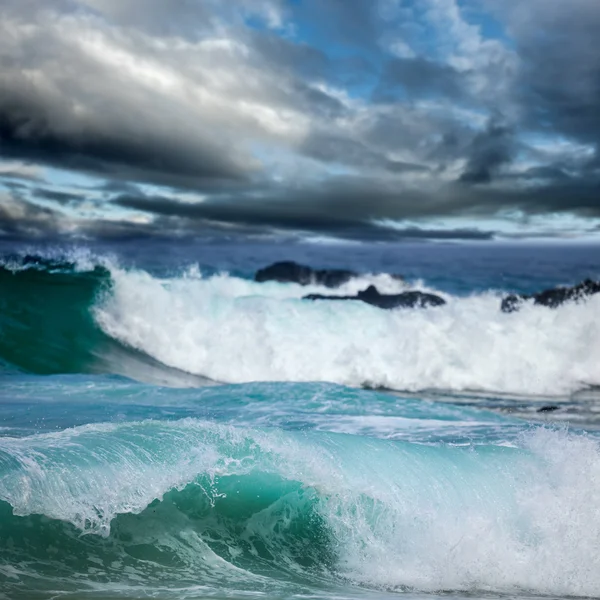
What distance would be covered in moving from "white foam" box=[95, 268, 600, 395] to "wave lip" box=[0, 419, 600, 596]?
28.0 ft

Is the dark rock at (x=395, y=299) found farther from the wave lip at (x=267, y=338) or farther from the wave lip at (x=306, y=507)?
the wave lip at (x=306, y=507)

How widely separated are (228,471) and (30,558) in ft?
5.24

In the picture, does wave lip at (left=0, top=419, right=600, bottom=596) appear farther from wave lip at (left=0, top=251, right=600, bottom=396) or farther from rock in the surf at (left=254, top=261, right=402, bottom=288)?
rock in the surf at (left=254, top=261, right=402, bottom=288)

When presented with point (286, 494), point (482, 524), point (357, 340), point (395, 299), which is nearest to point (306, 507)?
point (286, 494)

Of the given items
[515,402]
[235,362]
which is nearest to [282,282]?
[235,362]

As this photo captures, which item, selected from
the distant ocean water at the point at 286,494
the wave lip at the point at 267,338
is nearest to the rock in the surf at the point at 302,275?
the wave lip at the point at 267,338

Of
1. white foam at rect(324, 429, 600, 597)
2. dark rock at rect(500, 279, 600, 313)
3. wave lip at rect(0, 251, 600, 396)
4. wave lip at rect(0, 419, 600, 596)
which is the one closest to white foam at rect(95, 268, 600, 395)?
wave lip at rect(0, 251, 600, 396)

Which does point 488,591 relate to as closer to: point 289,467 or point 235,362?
point 289,467

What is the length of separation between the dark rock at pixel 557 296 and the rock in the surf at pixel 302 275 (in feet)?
25.4

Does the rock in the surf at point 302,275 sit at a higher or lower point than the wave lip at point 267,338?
higher

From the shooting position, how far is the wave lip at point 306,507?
14.7ft

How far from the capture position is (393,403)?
30.6 feet

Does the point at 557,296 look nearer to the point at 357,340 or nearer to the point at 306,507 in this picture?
the point at 357,340

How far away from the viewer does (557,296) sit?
17969 mm
